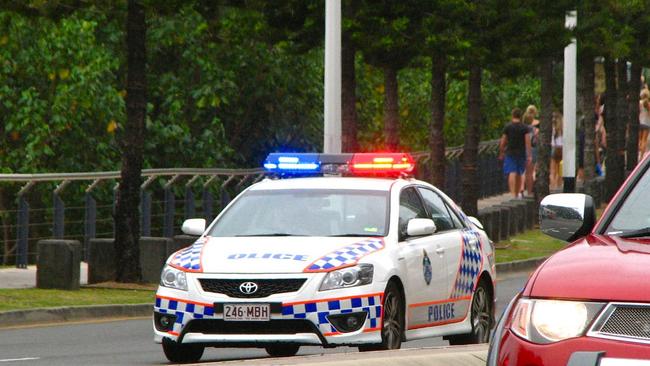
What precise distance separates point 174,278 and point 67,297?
25.4 ft

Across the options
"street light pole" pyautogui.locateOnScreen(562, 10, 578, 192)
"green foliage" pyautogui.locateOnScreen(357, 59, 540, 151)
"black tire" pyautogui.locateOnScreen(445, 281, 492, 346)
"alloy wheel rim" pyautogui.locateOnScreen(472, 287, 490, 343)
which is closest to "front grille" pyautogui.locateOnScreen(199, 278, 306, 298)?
"black tire" pyautogui.locateOnScreen(445, 281, 492, 346)

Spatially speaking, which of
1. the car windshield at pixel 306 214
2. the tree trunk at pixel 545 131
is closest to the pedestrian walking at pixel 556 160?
the tree trunk at pixel 545 131

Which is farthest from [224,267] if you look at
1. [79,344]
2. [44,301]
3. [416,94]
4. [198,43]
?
[416,94]

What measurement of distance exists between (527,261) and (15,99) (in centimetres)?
1358

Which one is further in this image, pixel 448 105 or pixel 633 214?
pixel 448 105

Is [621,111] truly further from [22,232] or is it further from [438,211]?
[438,211]

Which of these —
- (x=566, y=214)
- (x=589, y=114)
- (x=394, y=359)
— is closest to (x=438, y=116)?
(x=589, y=114)

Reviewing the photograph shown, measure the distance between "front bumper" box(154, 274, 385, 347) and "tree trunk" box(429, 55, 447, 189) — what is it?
18262 millimetres

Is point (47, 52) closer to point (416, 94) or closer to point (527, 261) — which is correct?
point (527, 261)

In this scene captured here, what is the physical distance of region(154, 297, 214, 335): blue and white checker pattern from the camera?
1340cm

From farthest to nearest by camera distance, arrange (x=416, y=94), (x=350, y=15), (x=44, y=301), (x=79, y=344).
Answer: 1. (x=416, y=94)
2. (x=350, y=15)
3. (x=44, y=301)
4. (x=79, y=344)

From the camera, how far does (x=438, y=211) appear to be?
15.7 meters

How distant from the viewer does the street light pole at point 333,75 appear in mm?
27719

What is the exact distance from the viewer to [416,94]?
6228 cm
